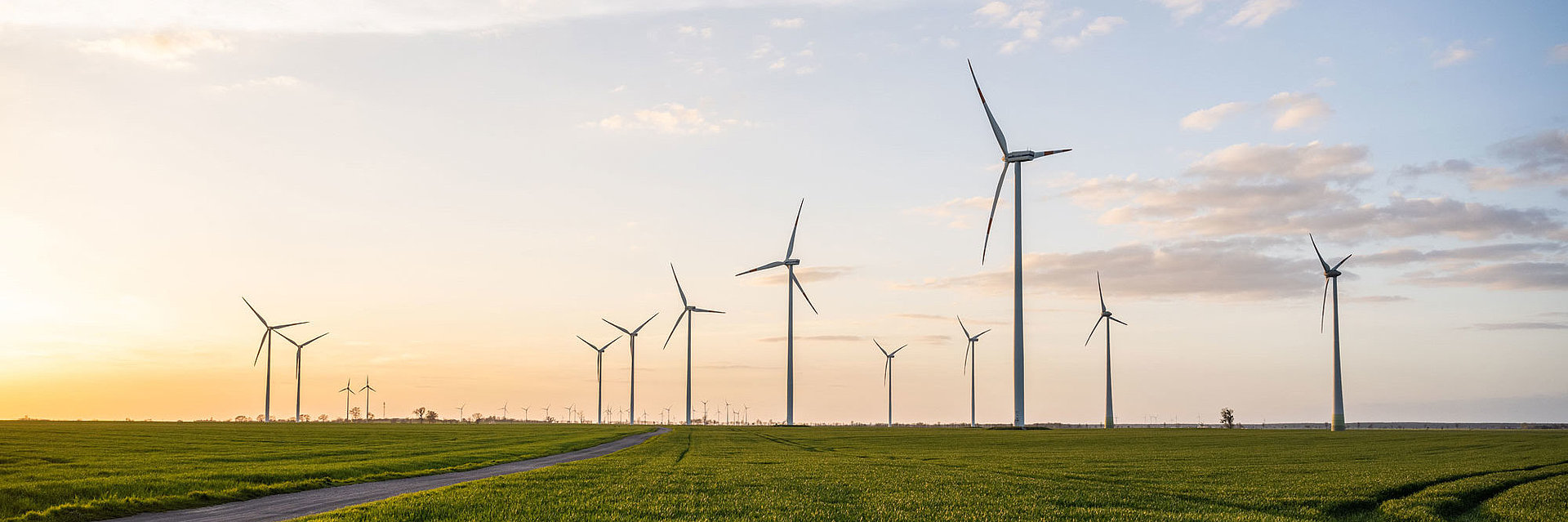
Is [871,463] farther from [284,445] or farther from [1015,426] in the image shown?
Answer: [1015,426]

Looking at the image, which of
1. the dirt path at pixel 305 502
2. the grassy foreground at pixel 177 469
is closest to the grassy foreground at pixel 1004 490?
the dirt path at pixel 305 502

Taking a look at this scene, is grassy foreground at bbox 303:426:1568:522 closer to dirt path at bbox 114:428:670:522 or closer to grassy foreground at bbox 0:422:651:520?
dirt path at bbox 114:428:670:522

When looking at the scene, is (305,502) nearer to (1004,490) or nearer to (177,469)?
(177,469)

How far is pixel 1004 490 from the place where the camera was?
3428 centimetres

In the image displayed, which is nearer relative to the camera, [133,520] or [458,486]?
[133,520]

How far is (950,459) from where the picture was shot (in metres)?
60.7

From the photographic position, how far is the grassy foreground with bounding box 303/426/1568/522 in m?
26.8

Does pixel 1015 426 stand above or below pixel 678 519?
below

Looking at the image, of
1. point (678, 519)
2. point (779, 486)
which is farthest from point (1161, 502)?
point (678, 519)

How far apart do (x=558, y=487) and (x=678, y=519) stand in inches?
434

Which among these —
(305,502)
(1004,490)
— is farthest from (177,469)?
(1004,490)

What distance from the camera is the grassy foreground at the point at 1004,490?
26.8m

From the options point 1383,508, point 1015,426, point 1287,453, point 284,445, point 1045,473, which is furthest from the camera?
point 1015,426

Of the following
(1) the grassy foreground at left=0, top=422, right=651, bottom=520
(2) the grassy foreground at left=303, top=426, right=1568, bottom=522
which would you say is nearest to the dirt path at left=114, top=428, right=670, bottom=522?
(1) the grassy foreground at left=0, top=422, right=651, bottom=520
